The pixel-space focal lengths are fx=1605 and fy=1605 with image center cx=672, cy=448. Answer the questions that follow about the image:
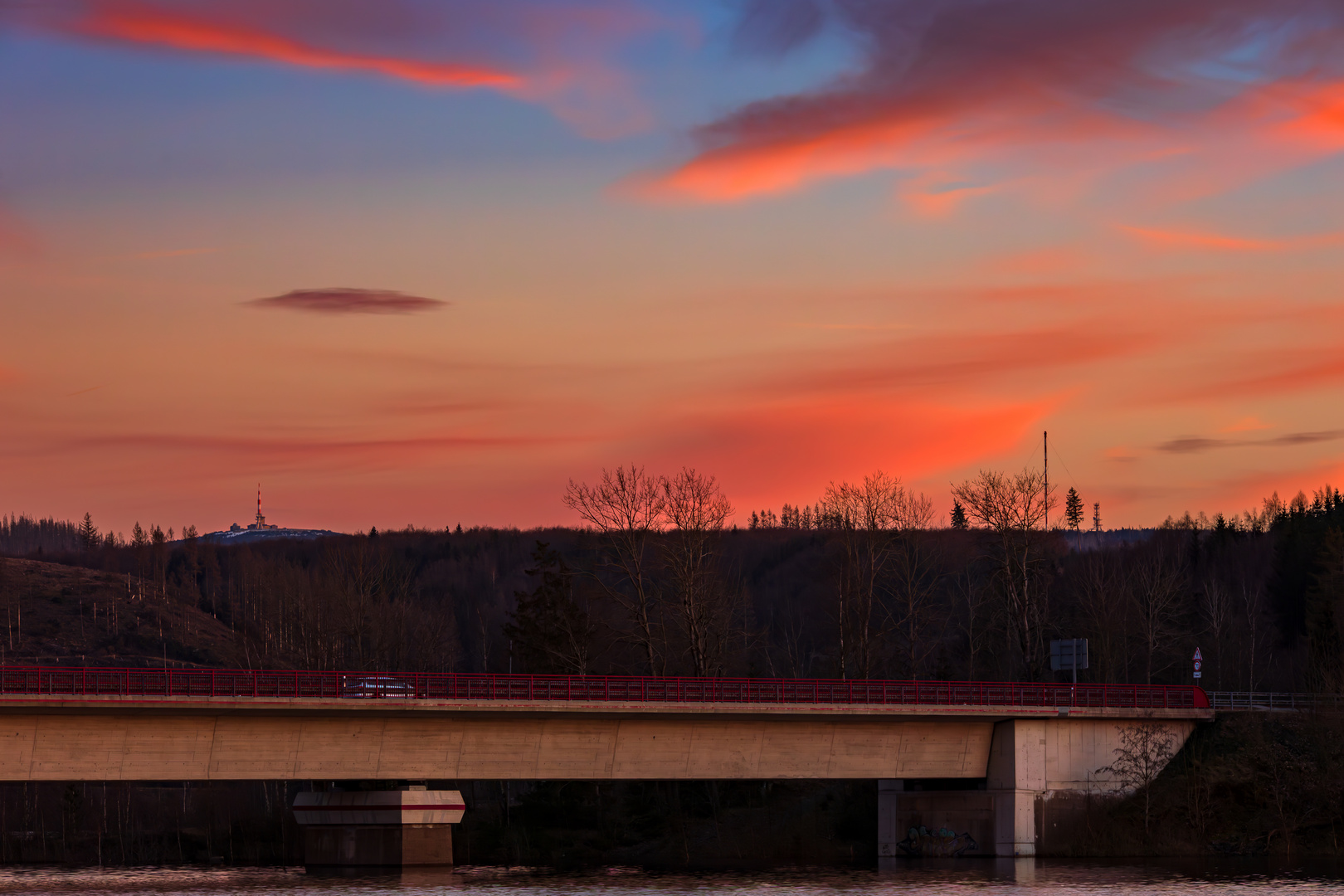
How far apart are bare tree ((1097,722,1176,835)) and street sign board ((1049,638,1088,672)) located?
392 centimetres

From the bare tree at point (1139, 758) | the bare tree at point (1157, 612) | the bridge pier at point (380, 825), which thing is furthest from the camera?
the bare tree at point (1157, 612)

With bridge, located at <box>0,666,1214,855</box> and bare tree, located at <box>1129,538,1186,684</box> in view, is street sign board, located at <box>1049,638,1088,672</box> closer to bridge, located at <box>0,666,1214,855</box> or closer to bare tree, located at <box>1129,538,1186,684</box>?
bridge, located at <box>0,666,1214,855</box>

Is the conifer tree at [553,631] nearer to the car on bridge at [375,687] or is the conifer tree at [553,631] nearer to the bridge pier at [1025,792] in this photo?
the bridge pier at [1025,792]

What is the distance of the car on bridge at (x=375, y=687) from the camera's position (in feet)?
195

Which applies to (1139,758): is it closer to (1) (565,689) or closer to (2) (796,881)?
(2) (796,881)

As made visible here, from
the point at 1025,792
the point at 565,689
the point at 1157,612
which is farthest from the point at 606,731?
the point at 1157,612

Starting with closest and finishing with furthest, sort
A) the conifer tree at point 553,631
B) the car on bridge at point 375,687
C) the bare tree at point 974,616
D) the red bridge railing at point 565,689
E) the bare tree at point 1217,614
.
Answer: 1. the red bridge railing at point 565,689
2. the car on bridge at point 375,687
3. the conifer tree at point 553,631
4. the bare tree at point 974,616
5. the bare tree at point 1217,614

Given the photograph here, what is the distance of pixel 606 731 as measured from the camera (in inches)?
2504

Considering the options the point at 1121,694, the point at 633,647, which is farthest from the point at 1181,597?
the point at 1121,694

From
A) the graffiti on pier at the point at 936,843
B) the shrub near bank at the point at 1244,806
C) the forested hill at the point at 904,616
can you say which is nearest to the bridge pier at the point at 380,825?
the forested hill at the point at 904,616

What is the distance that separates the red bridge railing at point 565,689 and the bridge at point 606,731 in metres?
0.10

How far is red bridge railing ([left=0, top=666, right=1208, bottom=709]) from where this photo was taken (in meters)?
55.5

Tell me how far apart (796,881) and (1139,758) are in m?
18.3

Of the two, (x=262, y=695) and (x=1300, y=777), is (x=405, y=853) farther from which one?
(x=1300, y=777)
